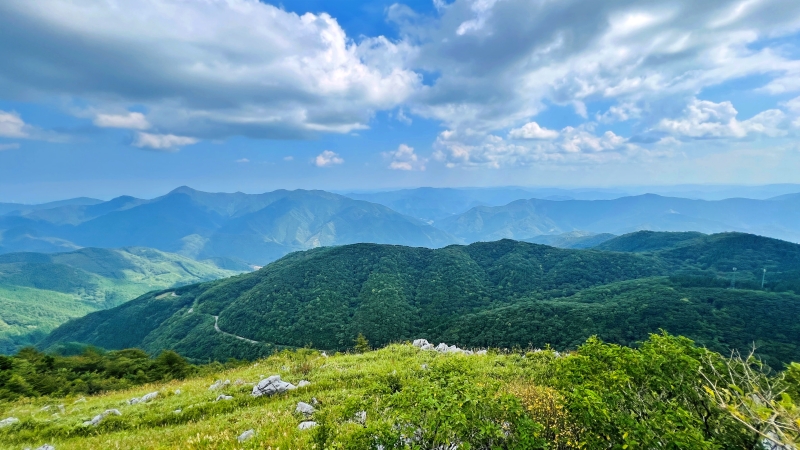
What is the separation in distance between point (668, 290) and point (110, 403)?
13949 centimetres

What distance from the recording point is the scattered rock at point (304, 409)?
1130cm

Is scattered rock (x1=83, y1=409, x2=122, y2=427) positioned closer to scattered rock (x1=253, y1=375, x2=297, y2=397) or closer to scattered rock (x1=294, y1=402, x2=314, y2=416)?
scattered rock (x1=253, y1=375, x2=297, y2=397)

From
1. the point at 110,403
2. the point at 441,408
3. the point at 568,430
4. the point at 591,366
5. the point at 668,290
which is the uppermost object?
the point at 441,408

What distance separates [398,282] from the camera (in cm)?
15025

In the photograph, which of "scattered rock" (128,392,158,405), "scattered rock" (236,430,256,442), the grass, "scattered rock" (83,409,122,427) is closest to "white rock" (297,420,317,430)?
the grass

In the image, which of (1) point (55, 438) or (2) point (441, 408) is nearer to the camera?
(2) point (441, 408)

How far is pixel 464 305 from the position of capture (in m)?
133

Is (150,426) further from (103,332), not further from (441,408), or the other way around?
(103,332)

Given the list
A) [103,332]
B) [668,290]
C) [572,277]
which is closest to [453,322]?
[668,290]

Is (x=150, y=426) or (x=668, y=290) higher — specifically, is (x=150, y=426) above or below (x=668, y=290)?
above

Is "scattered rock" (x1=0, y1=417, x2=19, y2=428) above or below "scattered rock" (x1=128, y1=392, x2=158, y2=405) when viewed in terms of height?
above

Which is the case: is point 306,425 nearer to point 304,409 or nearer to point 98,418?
point 304,409

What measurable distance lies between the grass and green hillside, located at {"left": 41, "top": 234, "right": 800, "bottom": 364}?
72.8m

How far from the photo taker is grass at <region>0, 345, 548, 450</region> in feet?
30.2
